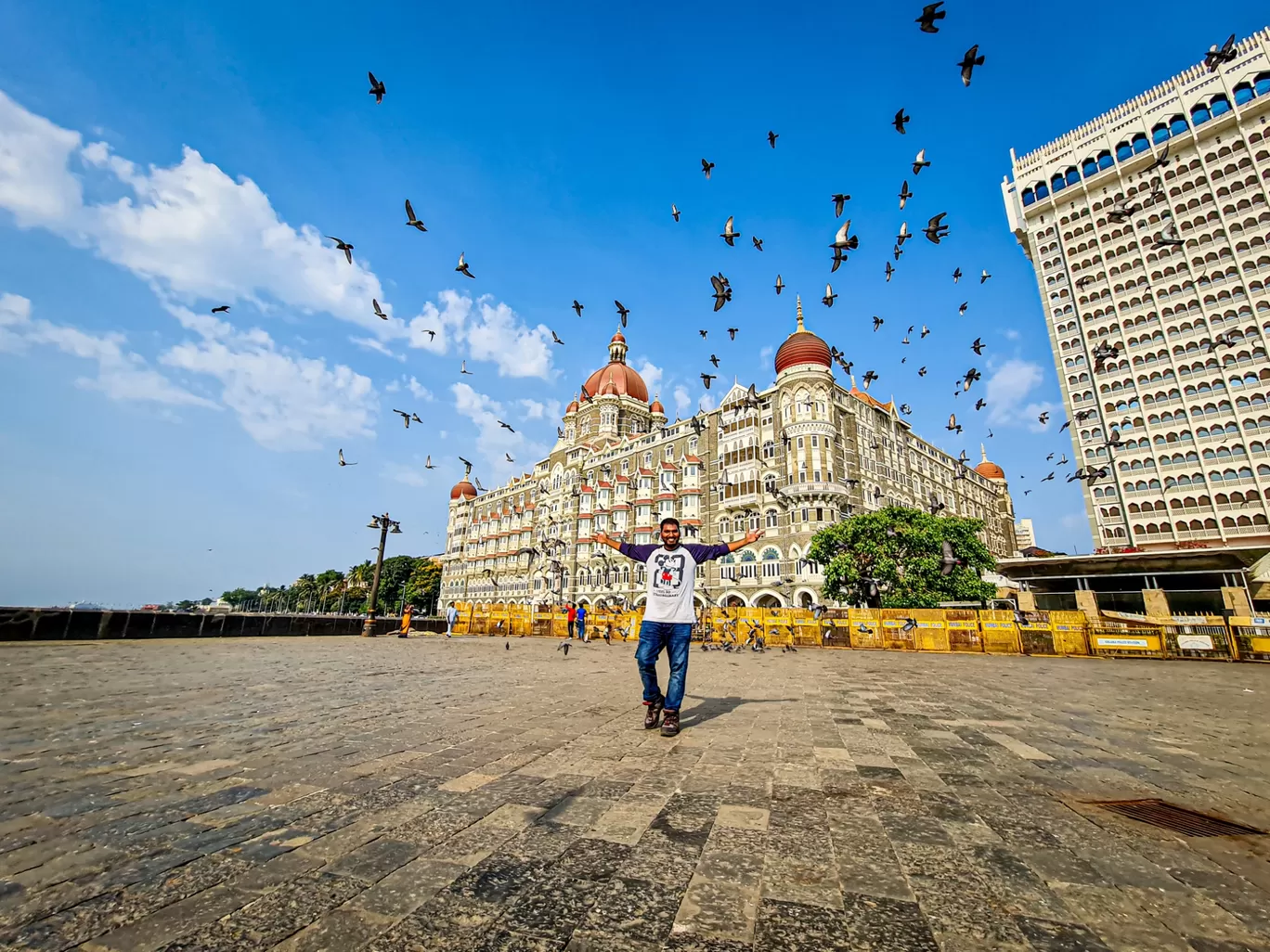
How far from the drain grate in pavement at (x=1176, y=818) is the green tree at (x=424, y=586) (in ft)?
292

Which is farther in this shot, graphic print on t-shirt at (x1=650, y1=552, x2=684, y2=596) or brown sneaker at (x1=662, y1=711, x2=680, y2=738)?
graphic print on t-shirt at (x1=650, y1=552, x2=684, y2=596)

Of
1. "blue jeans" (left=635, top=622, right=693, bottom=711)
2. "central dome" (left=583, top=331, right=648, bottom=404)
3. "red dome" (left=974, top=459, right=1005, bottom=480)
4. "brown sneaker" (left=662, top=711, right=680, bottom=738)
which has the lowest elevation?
"brown sneaker" (left=662, top=711, right=680, bottom=738)

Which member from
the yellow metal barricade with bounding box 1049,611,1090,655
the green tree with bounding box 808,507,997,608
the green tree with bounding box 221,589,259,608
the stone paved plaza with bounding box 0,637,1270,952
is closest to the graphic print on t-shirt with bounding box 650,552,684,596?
the stone paved plaza with bounding box 0,637,1270,952

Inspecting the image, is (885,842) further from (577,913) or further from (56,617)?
(56,617)

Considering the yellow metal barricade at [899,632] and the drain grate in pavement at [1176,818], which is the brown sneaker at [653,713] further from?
the yellow metal barricade at [899,632]

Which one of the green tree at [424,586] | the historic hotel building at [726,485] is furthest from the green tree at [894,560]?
the green tree at [424,586]

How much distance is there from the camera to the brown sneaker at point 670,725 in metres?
4.79

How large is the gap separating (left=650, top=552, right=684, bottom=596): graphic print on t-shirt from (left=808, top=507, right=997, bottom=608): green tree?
2715cm

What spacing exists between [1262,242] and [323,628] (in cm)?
7820

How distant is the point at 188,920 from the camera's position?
174 centimetres

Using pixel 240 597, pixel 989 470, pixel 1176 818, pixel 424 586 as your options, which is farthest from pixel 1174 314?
pixel 240 597

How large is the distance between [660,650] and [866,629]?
809 inches

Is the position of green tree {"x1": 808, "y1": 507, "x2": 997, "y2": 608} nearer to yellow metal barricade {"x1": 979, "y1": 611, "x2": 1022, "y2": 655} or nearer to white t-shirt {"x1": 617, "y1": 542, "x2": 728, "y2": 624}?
yellow metal barricade {"x1": 979, "y1": 611, "x2": 1022, "y2": 655}

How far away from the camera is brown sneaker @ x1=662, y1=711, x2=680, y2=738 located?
4789 millimetres
